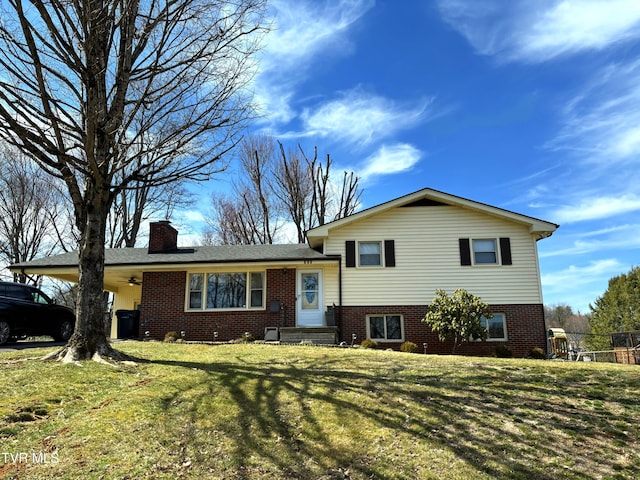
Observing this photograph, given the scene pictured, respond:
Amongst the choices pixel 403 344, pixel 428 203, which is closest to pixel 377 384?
pixel 403 344

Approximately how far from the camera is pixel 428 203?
55.6 feet

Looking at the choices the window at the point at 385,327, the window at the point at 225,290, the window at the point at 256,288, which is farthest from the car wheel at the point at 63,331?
the window at the point at 385,327

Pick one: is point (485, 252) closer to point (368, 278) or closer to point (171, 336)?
point (368, 278)

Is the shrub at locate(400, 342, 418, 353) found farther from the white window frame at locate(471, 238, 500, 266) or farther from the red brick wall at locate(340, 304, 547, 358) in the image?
the white window frame at locate(471, 238, 500, 266)

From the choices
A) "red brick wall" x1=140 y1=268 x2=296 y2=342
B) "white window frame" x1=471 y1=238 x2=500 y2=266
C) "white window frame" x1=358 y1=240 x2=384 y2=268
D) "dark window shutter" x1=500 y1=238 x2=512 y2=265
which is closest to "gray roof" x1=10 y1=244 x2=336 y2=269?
"red brick wall" x1=140 y1=268 x2=296 y2=342

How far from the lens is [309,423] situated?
582cm

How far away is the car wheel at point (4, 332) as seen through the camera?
1200 centimetres

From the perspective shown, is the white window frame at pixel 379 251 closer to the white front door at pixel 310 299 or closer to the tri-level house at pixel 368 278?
the tri-level house at pixel 368 278

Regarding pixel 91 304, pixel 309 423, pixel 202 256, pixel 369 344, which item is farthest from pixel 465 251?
pixel 91 304

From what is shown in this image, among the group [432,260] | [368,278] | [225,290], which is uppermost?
[432,260]

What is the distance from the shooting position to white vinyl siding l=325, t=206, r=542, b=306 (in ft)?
52.4

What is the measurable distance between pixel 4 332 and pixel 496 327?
612 inches

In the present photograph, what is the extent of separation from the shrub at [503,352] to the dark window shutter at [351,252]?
570 cm

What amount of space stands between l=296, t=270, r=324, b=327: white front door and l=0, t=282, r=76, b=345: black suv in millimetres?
7782
